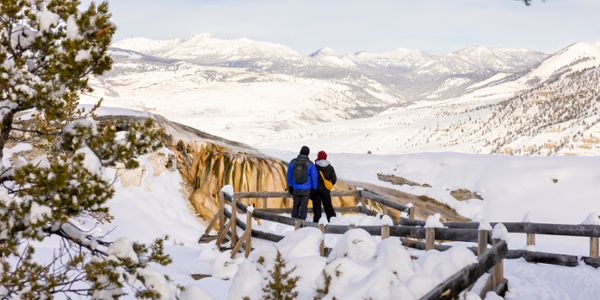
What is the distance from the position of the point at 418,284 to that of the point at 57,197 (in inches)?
126

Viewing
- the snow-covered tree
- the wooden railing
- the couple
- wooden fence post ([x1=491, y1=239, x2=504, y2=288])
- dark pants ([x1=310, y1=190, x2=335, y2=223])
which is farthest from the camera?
dark pants ([x1=310, y1=190, x2=335, y2=223])

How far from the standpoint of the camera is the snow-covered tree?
474 cm

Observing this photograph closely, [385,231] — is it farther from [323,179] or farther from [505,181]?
[505,181]

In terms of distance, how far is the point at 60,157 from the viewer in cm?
521

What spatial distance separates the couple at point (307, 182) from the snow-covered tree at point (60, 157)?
24.6 ft

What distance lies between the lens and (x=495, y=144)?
89312mm

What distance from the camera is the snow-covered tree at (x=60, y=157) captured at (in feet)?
15.5

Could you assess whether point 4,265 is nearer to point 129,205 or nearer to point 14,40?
point 14,40

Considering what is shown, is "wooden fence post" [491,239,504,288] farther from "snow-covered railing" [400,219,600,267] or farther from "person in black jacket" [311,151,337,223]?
"person in black jacket" [311,151,337,223]

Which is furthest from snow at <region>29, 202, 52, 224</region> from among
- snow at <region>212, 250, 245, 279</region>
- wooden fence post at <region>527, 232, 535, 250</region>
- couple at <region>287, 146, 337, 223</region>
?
couple at <region>287, 146, 337, 223</region>

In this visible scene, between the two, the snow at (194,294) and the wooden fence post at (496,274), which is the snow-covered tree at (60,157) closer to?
the snow at (194,294)

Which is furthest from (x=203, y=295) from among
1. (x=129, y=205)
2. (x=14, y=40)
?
(x=129, y=205)

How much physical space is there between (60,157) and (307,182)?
27.4 ft

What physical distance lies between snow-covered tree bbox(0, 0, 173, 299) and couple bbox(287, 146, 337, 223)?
7503mm
